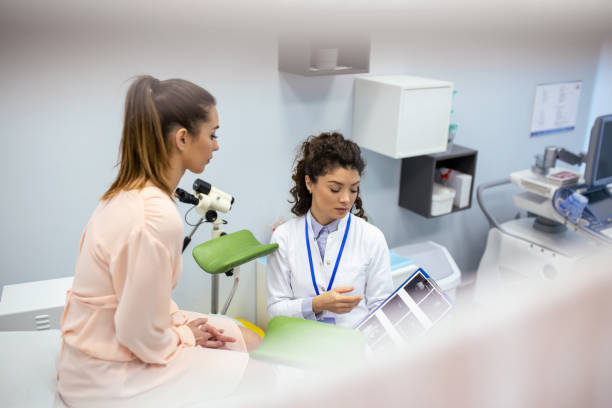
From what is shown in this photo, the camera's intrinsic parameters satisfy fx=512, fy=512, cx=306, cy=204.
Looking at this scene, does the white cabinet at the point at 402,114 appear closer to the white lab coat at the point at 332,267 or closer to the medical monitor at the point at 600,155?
the medical monitor at the point at 600,155

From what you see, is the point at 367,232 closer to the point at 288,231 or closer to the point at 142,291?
the point at 288,231

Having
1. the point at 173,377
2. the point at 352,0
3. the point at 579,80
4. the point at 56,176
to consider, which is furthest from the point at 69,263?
the point at 579,80

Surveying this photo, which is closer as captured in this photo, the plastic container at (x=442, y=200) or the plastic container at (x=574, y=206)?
the plastic container at (x=574, y=206)

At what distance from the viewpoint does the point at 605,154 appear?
2.20 metres

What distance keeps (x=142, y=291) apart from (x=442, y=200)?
1.96 m

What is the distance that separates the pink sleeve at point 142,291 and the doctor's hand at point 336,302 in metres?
0.49

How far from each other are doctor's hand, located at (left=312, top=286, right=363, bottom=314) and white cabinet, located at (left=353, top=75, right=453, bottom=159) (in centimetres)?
109

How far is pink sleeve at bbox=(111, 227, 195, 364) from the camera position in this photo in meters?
0.83

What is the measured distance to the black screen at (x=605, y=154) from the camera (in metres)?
2.12

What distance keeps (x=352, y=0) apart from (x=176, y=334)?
94cm

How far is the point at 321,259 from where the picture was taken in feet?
4.84

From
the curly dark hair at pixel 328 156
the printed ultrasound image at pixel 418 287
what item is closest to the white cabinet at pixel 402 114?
the curly dark hair at pixel 328 156

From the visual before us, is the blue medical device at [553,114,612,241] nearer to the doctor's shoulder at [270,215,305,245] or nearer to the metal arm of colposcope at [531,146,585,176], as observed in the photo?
the metal arm of colposcope at [531,146,585,176]

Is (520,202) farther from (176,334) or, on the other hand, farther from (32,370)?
(32,370)
